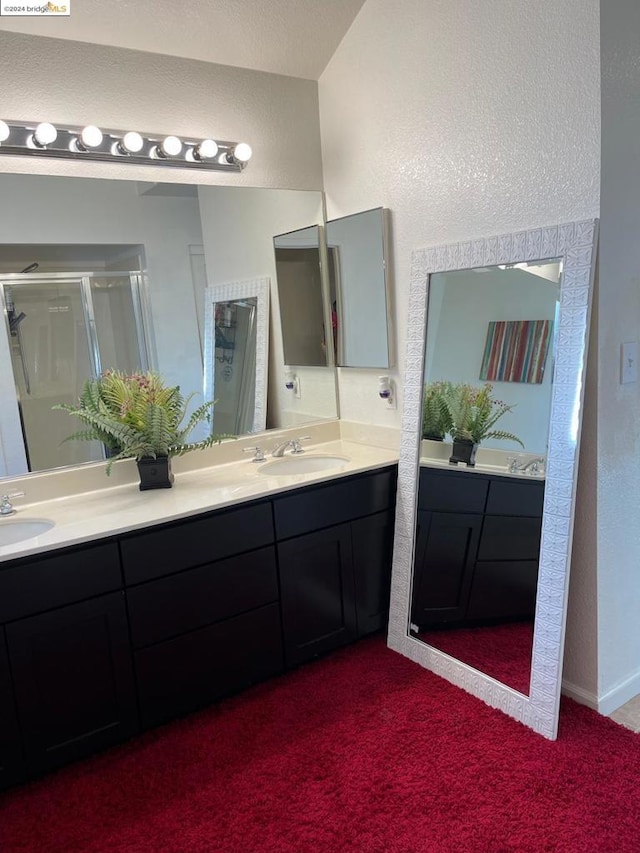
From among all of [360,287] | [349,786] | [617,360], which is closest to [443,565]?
[349,786]

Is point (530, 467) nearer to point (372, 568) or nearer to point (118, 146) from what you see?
point (372, 568)

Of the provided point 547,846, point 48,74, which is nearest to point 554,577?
point 547,846

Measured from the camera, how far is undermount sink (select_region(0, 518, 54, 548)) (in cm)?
207

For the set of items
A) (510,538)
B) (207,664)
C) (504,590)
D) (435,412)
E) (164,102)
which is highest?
(164,102)

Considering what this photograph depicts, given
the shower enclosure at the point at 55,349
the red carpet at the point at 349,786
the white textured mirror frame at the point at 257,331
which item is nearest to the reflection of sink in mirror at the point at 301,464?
the white textured mirror frame at the point at 257,331

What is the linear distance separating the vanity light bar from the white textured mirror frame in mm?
478

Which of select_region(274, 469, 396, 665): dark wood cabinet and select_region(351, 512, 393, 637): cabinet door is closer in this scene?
select_region(274, 469, 396, 665): dark wood cabinet

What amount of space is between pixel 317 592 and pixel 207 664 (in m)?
0.48

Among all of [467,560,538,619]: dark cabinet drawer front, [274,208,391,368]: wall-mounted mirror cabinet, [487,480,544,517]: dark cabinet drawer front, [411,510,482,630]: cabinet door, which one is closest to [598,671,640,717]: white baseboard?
[467,560,538,619]: dark cabinet drawer front

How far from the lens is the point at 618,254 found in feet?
6.21

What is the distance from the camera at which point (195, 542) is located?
6.77ft

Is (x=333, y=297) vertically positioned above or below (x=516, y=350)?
above

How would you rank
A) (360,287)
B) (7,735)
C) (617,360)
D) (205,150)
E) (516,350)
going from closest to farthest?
(7,735)
(617,360)
(516,350)
(205,150)
(360,287)

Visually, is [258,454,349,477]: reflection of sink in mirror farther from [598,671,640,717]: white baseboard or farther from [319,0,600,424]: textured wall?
[598,671,640,717]: white baseboard
